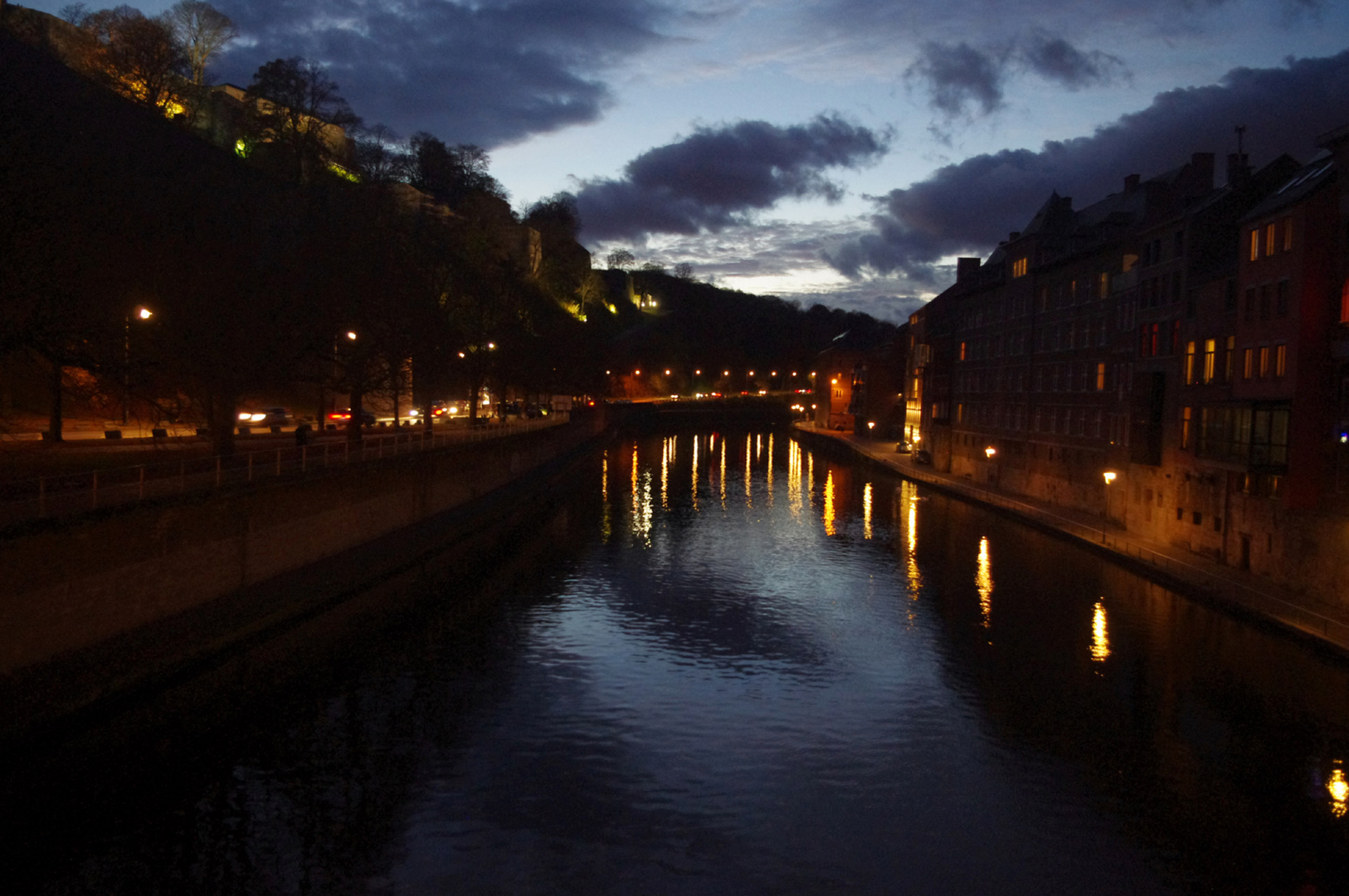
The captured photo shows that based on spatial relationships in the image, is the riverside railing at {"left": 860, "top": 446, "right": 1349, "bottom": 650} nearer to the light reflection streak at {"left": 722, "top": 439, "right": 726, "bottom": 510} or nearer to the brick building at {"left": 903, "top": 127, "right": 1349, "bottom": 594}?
the brick building at {"left": 903, "top": 127, "right": 1349, "bottom": 594}

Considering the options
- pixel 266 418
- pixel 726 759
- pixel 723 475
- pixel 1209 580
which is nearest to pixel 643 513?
pixel 723 475

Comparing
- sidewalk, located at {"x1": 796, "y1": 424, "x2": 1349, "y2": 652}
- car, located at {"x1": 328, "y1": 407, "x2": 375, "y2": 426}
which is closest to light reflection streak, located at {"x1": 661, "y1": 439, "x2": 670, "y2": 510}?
sidewalk, located at {"x1": 796, "y1": 424, "x2": 1349, "y2": 652}

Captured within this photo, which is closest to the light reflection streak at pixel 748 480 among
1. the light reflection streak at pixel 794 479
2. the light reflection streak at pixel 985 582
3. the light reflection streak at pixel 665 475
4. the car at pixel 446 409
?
the light reflection streak at pixel 794 479

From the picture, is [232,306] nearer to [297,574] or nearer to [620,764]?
[297,574]

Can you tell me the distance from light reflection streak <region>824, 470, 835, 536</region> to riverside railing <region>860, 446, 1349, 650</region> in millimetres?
8772

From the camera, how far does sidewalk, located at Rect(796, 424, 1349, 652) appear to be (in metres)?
25.3

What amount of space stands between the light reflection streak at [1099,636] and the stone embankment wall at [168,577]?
69.9ft

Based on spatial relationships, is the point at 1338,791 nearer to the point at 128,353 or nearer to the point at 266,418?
the point at 128,353

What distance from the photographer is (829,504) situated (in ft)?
197

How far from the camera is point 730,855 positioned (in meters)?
15.2

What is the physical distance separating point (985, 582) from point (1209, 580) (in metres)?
7.88

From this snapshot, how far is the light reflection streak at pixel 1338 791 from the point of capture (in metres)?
17.3

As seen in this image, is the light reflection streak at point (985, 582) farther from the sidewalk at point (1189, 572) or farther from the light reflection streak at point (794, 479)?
the light reflection streak at point (794, 479)

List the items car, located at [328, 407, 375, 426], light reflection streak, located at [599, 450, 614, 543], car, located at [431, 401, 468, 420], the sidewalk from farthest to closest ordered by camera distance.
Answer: car, located at [431, 401, 468, 420], car, located at [328, 407, 375, 426], light reflection streak, located at [599, 450, 614, 543], the sidewalk
